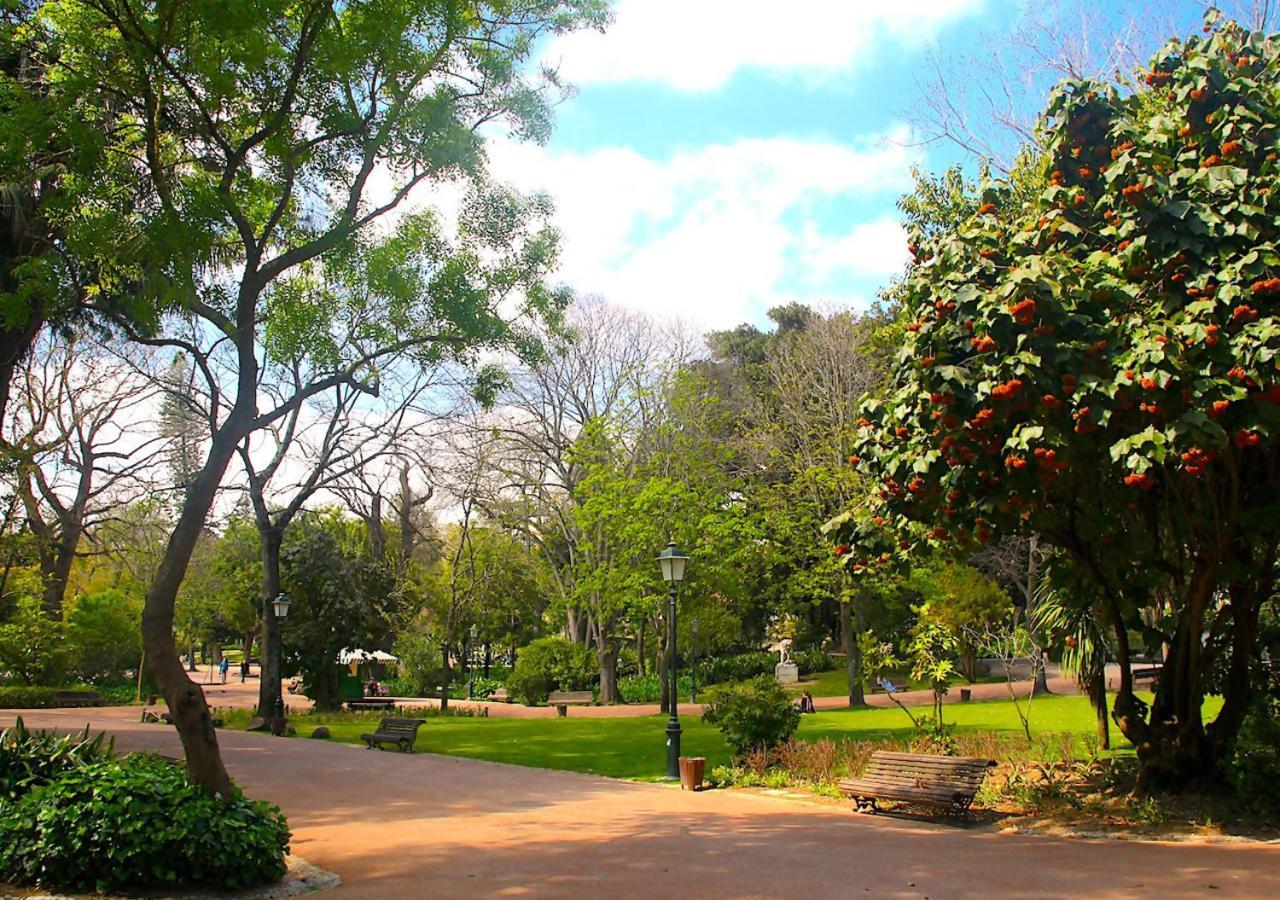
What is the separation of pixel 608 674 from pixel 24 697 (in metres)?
19.3

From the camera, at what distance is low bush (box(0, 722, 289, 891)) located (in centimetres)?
695

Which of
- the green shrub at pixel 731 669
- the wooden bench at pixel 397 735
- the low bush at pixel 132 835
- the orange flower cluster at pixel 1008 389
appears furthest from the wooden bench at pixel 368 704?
the orange flower cluster at pixel 1008 389

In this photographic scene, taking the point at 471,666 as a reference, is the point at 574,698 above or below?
below

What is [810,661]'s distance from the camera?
41812 millimetres

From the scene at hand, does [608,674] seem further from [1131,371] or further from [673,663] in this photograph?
[1131,371]

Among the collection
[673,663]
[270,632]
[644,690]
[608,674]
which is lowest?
[644,690]

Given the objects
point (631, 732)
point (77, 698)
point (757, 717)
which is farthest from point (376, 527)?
point (757, 717)

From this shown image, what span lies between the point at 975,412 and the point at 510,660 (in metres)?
45.3

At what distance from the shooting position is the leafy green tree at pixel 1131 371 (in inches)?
318

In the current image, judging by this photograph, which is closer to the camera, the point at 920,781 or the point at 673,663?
the point at 920,781

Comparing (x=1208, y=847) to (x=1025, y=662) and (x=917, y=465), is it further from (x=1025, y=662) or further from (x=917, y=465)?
(x=1025, y=662)

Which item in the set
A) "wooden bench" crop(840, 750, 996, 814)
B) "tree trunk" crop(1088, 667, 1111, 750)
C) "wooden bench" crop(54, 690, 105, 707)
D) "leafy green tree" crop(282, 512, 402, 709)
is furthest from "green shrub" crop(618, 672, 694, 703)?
"wooden bench" crop(840, 750, 996, 814)

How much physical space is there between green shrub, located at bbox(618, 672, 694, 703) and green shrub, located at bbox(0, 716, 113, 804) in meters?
26.0

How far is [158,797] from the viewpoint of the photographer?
7383 millimetres
